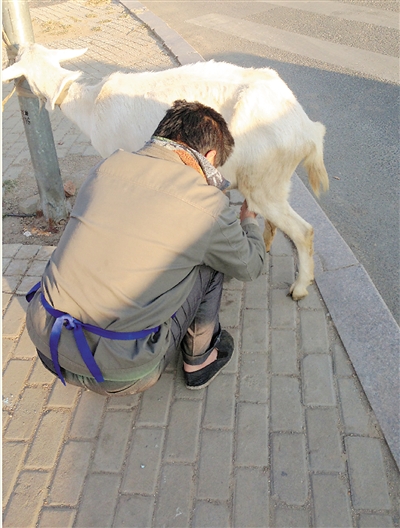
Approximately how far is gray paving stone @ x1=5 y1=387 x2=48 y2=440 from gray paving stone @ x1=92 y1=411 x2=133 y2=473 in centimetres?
41

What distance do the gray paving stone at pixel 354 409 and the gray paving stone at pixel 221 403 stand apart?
622 millimetres

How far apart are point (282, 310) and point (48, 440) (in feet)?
5.57

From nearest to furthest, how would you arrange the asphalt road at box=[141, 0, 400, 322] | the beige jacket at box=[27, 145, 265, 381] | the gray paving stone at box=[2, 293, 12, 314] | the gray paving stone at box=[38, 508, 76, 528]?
the beige jacket at box=[27, 145, 265, 381] < the gray paving stone at box=[38, 508, 76, 528] < the gray paving stone at box=[2, 293, 12, 314] < the asphalt road at box=[141, 0, 400, 322]

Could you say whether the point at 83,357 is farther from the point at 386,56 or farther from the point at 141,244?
the point at 386,56

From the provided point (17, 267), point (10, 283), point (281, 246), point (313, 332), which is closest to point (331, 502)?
point (313, 332)

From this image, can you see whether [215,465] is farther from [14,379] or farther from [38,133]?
[38,133]

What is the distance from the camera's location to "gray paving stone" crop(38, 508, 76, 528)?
2295 mm

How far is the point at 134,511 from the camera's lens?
2324 millimetres

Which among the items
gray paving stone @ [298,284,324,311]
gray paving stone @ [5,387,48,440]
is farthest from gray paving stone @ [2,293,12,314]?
gray paving stone @ [298,284,324,311]

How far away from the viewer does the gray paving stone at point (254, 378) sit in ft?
9.14

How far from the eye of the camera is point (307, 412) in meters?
2.67

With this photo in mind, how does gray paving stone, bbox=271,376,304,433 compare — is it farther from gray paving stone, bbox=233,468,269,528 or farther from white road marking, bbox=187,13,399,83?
white road marking, bbox=187,13,399,83

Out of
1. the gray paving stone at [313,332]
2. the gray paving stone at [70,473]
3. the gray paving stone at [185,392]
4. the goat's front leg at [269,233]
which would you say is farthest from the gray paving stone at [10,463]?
the goat's front leg at [269,233]

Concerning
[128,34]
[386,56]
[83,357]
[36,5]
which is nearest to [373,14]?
[386,56]
